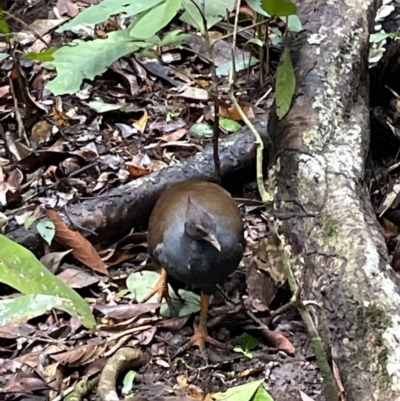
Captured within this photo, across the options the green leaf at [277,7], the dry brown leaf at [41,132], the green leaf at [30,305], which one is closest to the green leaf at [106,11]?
the green leaf at [277,7]

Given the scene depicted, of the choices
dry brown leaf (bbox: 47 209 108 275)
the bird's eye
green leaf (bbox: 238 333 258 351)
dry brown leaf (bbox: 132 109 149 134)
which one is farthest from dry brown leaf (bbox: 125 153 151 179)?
green leaf (bbox: 238 333 258 351)

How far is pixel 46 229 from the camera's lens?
3.44m

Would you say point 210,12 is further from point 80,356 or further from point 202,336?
point 80,356

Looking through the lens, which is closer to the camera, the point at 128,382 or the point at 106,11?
the point at 106,11

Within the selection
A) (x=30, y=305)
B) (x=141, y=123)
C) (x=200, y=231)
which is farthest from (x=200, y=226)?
(x=141, y=123)

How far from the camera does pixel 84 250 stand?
347cm

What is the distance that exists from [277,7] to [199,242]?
0.97 m

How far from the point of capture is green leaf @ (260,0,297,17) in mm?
2709

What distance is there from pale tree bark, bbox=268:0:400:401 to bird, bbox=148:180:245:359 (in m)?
0.27

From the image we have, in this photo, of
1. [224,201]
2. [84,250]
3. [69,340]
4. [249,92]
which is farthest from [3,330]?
[249,92]

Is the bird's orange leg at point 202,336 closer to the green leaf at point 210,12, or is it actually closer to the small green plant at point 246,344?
the small green plant at point 246,344

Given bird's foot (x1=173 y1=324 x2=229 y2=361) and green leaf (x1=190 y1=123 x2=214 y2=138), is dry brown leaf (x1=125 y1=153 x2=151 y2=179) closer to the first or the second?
green leaf (x1=190 y1=123 x2=214 y2=138)

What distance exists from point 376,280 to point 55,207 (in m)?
1.76

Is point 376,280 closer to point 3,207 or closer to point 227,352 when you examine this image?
point 227,352
